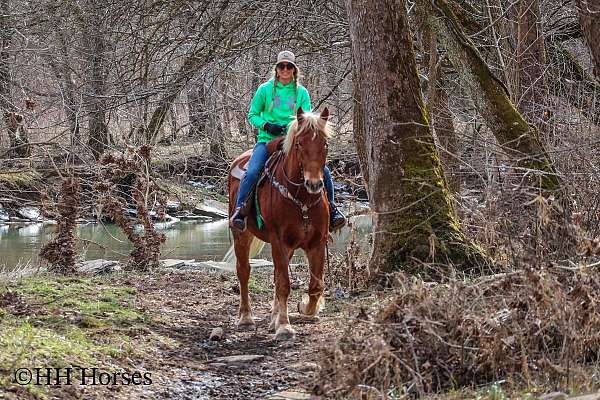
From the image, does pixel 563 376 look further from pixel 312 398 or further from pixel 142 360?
pixel 142 360

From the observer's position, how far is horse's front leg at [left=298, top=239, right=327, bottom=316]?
8.54 metres

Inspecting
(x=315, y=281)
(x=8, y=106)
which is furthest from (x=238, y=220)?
(x=8, y=106)

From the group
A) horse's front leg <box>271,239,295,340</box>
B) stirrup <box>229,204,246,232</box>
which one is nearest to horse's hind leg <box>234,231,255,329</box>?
horse's front leg <box>271,239,295,340</box>

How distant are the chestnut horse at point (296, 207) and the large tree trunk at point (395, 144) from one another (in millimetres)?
1100

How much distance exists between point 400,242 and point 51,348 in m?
4.33

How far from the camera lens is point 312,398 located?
17.6 ft

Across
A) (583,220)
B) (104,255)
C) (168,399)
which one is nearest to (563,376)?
(583,220)

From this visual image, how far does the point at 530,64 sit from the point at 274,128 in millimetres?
5587

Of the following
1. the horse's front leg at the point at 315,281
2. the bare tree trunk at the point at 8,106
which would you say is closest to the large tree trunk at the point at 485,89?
the horse's front leg at the point at 315,281

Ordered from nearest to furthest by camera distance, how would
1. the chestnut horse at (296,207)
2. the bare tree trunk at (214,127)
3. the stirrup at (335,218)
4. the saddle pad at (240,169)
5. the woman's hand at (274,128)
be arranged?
1. the chestnut horse at (296,207)
2. the stirrup at (335,218)
3. the woman's hand at (274,128)
4. the saddle pad at (240,169)
5. the bare tree trunk at (214,127)

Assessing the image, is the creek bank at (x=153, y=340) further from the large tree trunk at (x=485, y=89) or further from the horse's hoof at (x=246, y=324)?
the large tree trunk at (x=485, y=89)

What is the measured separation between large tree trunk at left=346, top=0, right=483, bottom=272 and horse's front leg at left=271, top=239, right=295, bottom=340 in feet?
4.63

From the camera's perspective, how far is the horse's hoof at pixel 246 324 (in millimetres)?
8893

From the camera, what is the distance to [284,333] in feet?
26.3
